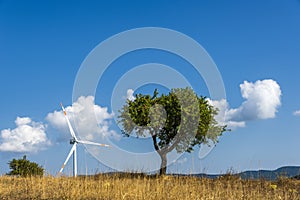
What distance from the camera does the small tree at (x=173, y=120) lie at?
29250mm

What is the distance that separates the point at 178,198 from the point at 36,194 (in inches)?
182

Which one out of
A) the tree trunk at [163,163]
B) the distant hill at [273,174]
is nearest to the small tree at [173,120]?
the tree trunk at [163,163]

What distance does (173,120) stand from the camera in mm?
29391

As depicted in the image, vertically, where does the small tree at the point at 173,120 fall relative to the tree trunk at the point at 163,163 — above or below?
above

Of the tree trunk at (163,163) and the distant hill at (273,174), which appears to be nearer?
the distant hill at (273,174)

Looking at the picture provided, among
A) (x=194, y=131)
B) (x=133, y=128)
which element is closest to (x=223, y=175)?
(x=194, y=131)

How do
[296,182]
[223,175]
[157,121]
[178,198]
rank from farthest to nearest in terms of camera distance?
[157,121] < [223,175] < [296,182] < [178,198]

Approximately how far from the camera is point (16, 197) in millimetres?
13250

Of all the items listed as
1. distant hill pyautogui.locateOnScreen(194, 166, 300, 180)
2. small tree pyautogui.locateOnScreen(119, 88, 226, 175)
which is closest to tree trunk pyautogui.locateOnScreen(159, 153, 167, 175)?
Result: small tree pyautogui.locateOnScreen(119, 88, 226, 175)

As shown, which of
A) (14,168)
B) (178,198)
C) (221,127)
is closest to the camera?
(178,198)

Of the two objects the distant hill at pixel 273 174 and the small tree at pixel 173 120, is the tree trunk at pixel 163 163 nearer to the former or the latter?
the small tree at pixel 173 120

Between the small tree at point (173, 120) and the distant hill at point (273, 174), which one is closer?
the distant hill at point (273, 174)

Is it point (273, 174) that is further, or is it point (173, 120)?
point (173, 120)

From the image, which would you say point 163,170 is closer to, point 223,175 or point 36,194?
point 223,175
